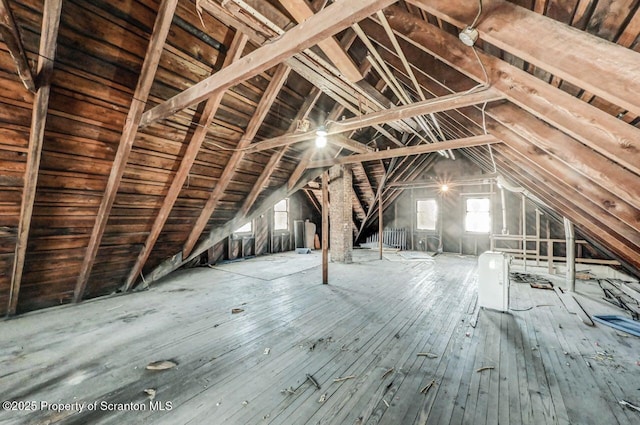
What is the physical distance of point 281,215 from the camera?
33.8ft

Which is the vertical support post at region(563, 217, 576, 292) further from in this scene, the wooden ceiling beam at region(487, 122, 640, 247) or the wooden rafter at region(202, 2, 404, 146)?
the wooden rafter at region(202, 2, 404, 146)

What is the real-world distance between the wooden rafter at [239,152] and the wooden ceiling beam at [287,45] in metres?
1.34

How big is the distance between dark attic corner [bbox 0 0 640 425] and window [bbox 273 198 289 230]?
447 centimetres

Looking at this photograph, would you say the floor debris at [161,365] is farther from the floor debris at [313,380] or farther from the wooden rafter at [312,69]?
the wooden rafter at [312,69]

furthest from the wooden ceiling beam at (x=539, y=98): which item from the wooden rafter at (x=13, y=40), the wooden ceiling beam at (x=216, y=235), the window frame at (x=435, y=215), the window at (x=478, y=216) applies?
the window frame at (x=435, y=215)

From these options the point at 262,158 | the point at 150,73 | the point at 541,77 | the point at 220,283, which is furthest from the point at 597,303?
the point at 150,73

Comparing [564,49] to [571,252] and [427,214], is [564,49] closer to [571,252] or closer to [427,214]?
[571,252]

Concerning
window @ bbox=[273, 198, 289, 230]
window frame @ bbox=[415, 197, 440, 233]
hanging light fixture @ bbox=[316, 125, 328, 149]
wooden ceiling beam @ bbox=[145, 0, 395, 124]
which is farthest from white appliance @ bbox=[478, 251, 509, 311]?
window @ bbox=[273, 198, 289, 230]

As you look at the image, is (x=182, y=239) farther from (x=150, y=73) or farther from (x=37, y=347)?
(x=150, y=73)

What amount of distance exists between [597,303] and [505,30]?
575 centimetres

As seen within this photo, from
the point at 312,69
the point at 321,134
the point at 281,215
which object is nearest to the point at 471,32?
the point at 312,69

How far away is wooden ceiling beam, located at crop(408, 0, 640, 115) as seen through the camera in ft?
2.80

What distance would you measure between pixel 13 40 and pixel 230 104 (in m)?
2.02

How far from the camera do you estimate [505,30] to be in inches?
43.0
